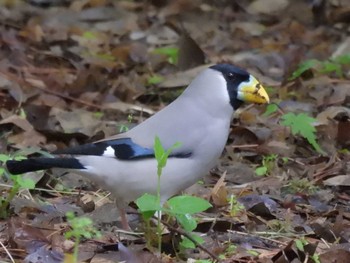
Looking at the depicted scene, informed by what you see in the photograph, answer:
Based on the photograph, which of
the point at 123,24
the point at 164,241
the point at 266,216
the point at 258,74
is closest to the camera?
the point at 164,241

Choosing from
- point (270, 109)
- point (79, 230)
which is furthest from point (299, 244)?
point (270, 109)

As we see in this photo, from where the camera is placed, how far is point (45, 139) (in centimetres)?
509

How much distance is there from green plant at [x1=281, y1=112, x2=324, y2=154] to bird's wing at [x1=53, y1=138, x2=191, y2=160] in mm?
1366

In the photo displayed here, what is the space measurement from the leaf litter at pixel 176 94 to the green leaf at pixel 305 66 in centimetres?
2

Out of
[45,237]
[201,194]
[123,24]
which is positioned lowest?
[123,24]

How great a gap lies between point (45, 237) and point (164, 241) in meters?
0.44

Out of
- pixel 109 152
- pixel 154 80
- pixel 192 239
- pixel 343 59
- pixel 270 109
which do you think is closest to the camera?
pixel 192 239

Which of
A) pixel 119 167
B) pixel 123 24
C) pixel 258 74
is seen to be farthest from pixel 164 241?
pixel 123 24

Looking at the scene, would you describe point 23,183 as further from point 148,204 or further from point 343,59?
point 343,59

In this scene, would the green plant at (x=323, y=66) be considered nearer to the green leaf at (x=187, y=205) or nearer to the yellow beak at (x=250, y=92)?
the yellow beak at (x=250, y=92)

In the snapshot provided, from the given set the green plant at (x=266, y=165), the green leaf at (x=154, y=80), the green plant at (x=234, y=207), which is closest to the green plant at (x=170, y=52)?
the green leaf at (x=154, y=80)

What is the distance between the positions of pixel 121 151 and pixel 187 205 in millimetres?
545

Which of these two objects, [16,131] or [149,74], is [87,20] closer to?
[149,74]

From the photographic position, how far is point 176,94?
240 inches
